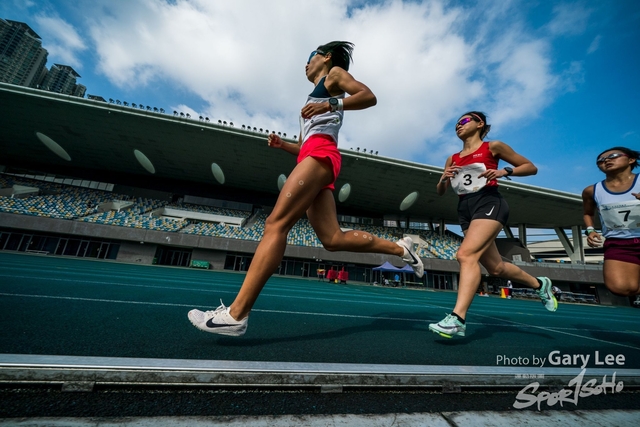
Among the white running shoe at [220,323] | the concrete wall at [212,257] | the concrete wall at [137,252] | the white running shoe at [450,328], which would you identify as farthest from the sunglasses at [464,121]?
the concrete wall at [137,252]

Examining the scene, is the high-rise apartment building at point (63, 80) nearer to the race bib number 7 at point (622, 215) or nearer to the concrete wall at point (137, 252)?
the concrete wall at point (137, 252)

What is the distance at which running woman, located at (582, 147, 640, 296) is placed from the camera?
2367 mm

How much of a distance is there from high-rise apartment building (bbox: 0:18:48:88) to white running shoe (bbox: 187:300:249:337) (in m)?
97.2

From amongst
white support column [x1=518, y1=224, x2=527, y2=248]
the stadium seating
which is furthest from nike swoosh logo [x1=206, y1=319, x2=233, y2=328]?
white support column [x1=518, y1=224, x2=527, y2=248]

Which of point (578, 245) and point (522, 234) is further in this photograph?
point (522, 234)

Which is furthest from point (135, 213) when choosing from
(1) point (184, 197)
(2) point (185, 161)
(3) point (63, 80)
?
(3) point (63, 80)

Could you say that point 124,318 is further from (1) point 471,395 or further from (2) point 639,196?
(2) point 639,196

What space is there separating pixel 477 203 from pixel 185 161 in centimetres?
2388

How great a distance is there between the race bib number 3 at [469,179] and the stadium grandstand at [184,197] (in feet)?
58.5

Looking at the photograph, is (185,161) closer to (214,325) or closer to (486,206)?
(214,325)

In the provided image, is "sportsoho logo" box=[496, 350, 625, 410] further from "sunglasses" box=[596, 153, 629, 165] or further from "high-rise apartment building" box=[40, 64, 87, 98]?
Answer: "high-rise apartment building" box=[40, 64, 87, 98]

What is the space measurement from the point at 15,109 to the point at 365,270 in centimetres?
2866

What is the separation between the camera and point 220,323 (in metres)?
1.56

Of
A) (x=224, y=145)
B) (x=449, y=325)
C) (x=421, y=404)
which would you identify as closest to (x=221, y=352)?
(x=421, y=404)
